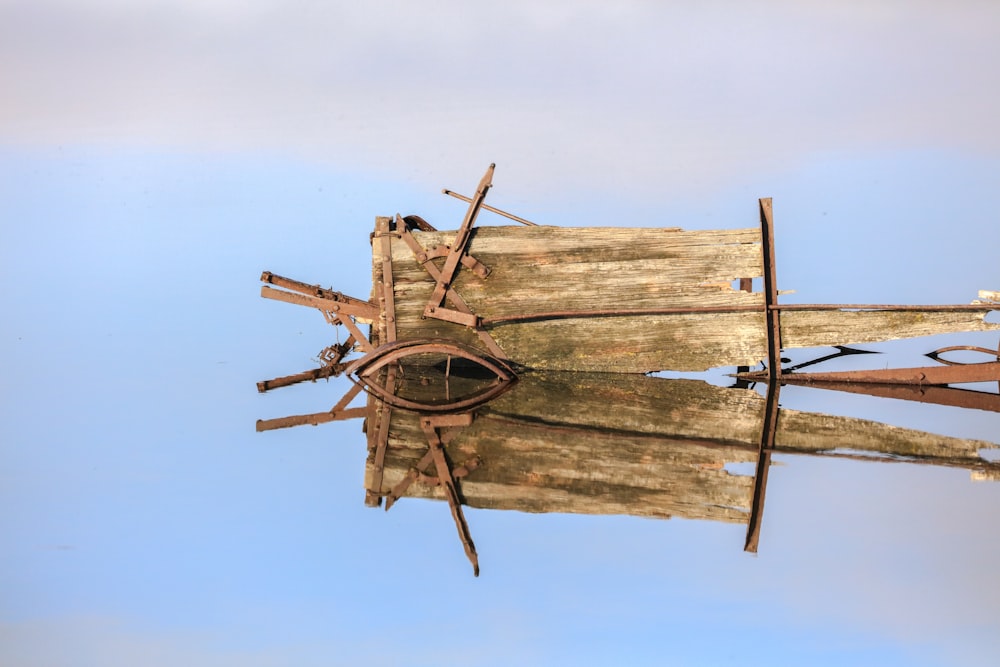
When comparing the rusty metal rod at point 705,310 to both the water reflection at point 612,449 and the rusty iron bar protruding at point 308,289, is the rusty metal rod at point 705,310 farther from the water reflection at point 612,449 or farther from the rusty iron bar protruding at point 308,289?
the rusty iron bar protruding at point 308,289

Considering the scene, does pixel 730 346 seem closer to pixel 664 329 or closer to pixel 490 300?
pixel 664 329

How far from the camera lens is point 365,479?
770 cm

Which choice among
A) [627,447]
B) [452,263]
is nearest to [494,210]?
[452,263]

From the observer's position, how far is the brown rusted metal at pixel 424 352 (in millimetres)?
9984

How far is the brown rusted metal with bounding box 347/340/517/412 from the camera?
32.8ft

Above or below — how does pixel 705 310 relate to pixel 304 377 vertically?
above

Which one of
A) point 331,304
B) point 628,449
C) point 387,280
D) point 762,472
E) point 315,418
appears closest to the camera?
point 762,472

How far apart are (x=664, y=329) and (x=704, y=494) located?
13.9 feet

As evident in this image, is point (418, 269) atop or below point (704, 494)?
atop

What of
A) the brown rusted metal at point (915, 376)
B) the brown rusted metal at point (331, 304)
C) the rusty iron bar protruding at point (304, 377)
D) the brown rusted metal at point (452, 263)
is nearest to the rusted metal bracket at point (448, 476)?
the brown rusted metal at point (452, 263)

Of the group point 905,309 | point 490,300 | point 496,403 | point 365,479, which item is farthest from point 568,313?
point 365,479

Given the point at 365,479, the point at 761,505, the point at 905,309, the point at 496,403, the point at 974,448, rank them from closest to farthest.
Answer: the point at 761,505 < the point at 365,479 < the point at 974,448 < the point at 496,403 < the point at 905,309

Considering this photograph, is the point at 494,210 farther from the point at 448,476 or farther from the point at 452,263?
the point at 448,476

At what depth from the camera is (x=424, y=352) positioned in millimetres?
10820
